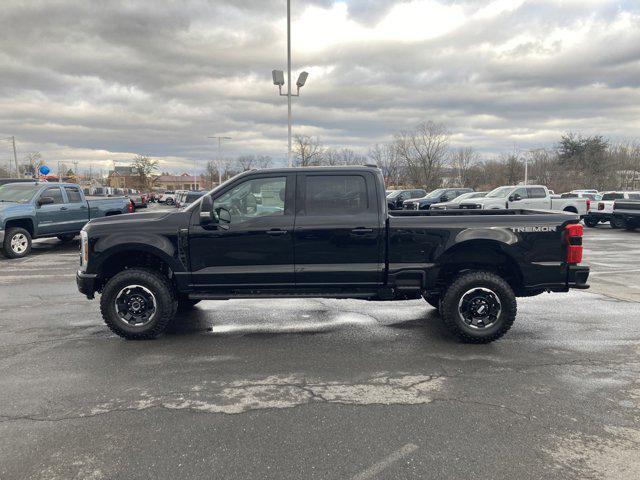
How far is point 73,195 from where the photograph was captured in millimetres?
14367

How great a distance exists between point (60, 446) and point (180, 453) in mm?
860

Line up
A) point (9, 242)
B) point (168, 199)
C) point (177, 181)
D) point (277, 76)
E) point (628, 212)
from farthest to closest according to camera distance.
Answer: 1. point (177, 181)
2. point (168, 199)
3. point (277, 76)
4. point (628, 212)
5. point (9, 242)

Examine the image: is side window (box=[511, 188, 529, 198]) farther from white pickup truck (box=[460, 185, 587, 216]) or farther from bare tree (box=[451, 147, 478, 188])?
bare tree (box=[451, 147, 478, 188])

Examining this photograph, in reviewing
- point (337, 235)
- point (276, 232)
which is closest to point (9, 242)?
point (276, 232)

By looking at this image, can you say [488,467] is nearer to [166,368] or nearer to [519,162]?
[166,368]

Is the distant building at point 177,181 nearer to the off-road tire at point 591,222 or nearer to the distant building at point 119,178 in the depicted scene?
the distant building at point 119,178

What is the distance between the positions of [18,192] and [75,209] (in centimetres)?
152

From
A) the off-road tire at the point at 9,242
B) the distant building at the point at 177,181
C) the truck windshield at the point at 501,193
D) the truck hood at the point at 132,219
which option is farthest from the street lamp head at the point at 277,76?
the distant building at the point at 177,181

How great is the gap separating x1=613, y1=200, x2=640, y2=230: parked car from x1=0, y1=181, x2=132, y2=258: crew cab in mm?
20620

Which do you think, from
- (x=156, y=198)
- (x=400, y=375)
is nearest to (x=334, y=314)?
(x=400, y=375)

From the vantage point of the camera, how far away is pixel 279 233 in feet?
17.6

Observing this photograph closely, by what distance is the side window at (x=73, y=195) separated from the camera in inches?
560

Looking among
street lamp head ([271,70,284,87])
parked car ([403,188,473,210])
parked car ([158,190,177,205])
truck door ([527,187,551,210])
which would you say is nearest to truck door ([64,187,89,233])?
street lamp head ([271,70,284,87])

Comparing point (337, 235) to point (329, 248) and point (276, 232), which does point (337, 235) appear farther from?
point (276, 232)
